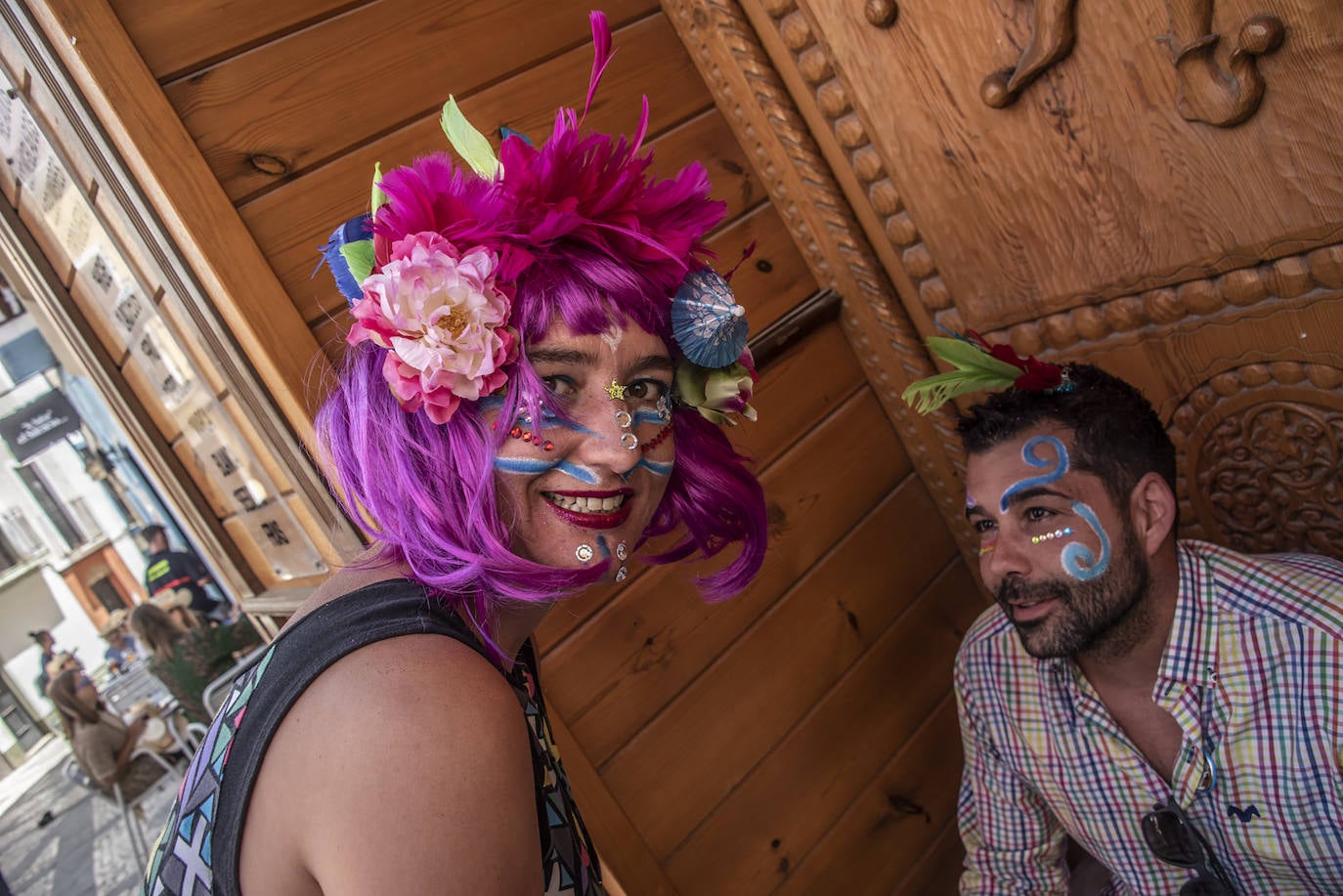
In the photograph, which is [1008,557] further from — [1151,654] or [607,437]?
[607,437]

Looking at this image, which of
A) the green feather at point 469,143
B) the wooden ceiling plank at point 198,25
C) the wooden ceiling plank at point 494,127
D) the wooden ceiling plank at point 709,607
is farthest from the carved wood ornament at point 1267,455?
the wooden ceiling plank at point 198,25

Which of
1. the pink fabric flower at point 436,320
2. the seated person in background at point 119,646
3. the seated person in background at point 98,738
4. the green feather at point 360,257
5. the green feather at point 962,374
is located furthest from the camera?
the seated person in background at point 119,646

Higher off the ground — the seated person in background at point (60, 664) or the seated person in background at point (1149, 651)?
the seated person in background at point (60, 664)

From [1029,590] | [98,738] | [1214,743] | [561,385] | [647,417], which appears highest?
[561,385]

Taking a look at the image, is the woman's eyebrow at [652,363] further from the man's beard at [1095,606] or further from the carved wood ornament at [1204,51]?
the carved wood ornament at [1204,51]

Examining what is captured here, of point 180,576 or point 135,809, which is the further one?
point 180,576

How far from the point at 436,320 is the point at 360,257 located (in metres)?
0.21

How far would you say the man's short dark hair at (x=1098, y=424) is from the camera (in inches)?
60.7

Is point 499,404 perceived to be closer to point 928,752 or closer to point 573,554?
point 573,554

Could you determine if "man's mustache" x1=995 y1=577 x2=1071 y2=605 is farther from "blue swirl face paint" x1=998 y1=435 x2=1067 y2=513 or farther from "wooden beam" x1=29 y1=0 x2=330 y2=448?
"wooden beam" x1=29 y1=0 x2=330 y2=448

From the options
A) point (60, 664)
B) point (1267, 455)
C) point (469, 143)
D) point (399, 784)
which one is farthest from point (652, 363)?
point (60, 664)

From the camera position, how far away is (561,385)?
1151 mm

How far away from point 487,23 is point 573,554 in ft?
3.90

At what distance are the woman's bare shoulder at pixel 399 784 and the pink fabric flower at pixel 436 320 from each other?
1.07 ft
